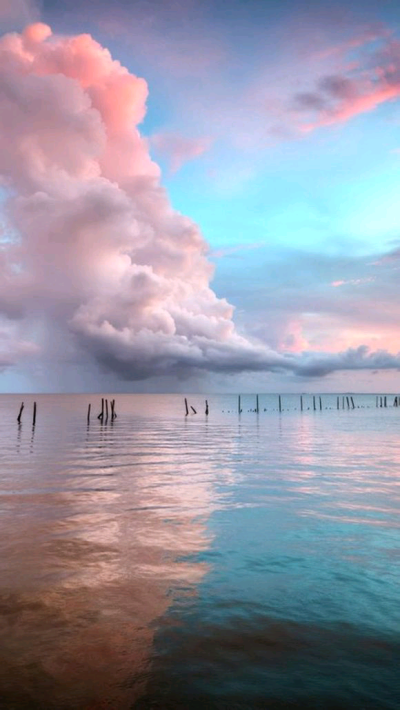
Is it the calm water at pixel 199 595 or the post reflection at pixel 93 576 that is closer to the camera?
the calm water at pixel 199 595

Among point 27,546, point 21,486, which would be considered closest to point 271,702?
point 27,546

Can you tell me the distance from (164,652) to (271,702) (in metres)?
1.77

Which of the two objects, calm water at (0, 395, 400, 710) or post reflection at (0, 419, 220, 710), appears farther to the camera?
post reflection at (0, 419, 220, 710)

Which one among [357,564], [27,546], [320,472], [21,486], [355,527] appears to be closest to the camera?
[357,564]

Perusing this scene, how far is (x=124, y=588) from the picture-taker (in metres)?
9.20

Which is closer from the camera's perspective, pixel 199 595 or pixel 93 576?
pixel 199 595

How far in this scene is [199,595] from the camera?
29.1 feet

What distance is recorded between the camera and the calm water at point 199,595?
5.96 m

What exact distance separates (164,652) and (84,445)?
3200 centimetres

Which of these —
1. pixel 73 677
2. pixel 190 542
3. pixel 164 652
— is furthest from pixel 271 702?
pixel 190 542

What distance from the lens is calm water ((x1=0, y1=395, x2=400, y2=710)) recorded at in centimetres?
596

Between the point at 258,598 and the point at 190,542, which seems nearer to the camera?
the point at 258,598

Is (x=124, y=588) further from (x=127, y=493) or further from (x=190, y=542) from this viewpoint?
(x=127, y=493)

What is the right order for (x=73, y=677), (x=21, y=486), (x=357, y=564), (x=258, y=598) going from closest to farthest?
(x=73, y=677) → (x=258, y=598) → (x=357, y=564) → (x=21, y=486)
